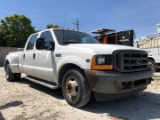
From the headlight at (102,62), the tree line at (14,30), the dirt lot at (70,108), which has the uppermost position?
the tree line at (14,30)

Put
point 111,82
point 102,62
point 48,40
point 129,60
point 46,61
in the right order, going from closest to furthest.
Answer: point 111,82 < point 102,62 < point 129,60 < point 46,61 < point 48,40

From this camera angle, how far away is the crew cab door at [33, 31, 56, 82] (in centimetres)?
493

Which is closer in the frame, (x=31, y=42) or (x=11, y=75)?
(x=31, y=42)

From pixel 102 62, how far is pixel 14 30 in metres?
31.2

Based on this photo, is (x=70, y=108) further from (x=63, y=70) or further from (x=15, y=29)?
(x=15, y=29)

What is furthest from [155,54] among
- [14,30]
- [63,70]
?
[14,30]

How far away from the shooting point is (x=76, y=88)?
4.12m

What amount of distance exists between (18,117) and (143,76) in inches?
107

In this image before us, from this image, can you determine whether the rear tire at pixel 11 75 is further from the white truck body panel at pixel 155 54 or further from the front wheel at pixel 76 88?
the white truck body panel at pixel 155 54

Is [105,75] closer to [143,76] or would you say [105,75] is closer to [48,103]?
[143,76]

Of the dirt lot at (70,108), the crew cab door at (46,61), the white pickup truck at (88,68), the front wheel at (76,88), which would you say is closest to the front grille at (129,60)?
the white pickup truck at (88,68)

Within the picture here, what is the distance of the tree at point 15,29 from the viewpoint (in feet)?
103

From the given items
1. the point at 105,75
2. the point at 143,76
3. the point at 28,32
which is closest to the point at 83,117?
the point at 105,75

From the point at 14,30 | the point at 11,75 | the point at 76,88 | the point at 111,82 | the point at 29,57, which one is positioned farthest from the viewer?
the point at 14,30
